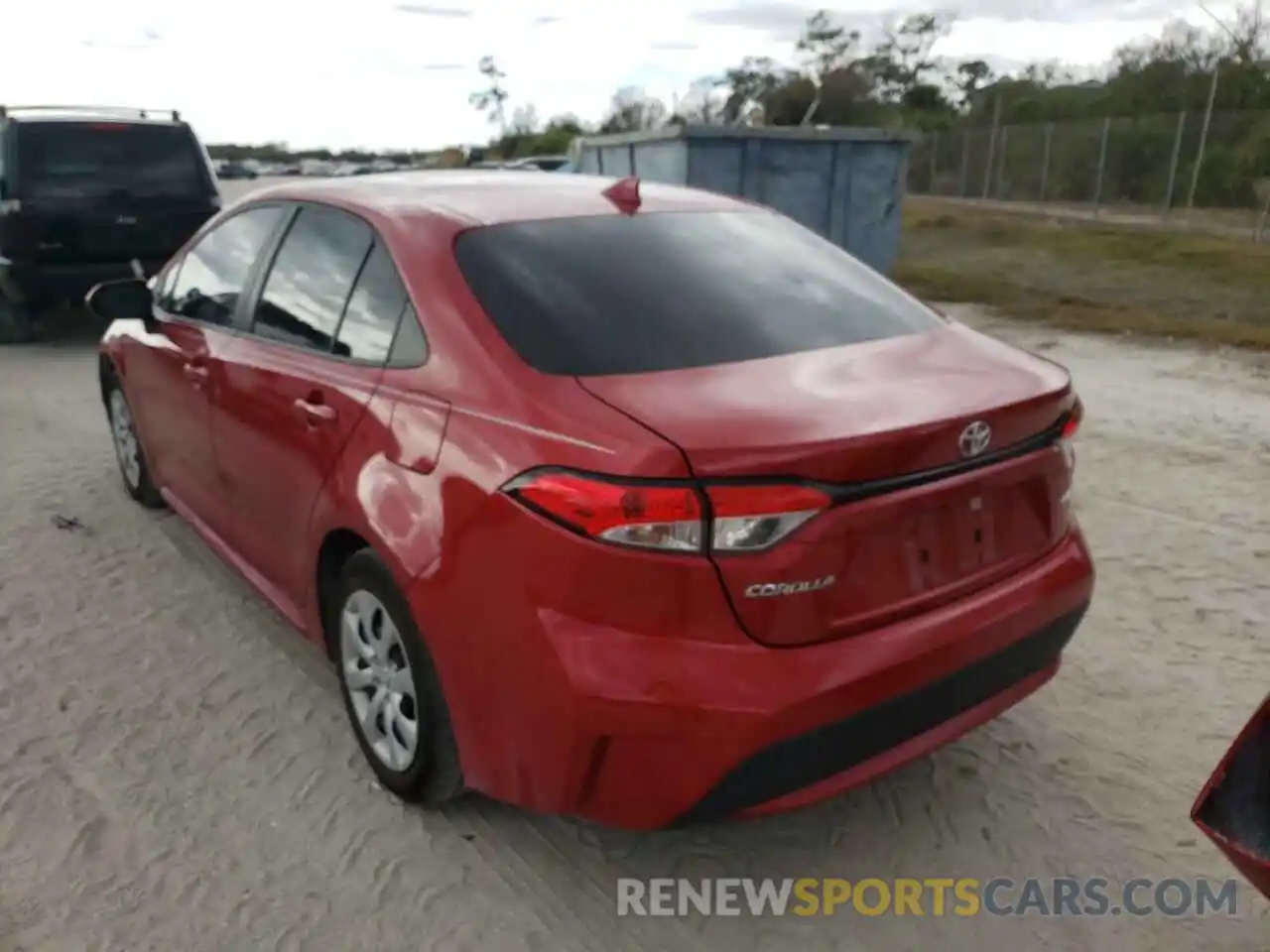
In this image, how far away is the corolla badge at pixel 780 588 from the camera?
7.04 ft

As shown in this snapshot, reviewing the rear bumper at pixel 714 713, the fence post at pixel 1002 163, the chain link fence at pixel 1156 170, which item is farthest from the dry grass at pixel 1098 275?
the rear bumper at pixel 714 713

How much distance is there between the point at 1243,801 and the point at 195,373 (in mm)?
3293

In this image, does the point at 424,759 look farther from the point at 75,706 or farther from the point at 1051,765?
the point at 1051,765

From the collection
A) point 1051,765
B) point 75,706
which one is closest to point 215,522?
point 75,706

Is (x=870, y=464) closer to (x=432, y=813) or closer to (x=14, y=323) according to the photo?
(x=432, y=813)

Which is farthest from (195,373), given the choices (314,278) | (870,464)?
(870,464)

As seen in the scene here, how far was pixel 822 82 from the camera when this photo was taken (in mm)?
41344

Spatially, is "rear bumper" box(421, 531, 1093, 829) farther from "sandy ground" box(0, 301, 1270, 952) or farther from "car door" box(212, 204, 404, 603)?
"car door" box(212, 204, 404, 603)

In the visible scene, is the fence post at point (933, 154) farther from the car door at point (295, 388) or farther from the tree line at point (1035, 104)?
the car door at point (295, 388)

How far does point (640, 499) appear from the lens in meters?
2.12

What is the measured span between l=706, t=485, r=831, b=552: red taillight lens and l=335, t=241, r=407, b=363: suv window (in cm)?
108

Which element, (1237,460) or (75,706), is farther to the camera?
(1237,460)

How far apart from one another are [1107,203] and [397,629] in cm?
2268

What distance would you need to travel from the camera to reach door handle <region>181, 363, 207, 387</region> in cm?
373
